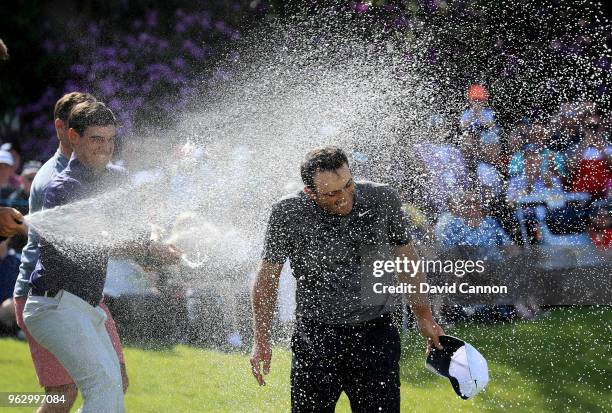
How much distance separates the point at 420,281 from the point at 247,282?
11.9 ft

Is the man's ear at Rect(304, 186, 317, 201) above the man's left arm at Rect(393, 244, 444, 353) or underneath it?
above

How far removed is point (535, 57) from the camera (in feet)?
30.1

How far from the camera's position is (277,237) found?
3586 mm

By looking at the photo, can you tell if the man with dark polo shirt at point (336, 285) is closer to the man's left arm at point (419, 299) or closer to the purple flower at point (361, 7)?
the man's left arm at point (419, 299)

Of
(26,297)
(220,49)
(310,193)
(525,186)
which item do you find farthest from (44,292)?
(220,49)

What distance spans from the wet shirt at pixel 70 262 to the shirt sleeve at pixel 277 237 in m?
0.80

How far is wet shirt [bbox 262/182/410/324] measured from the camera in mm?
3549

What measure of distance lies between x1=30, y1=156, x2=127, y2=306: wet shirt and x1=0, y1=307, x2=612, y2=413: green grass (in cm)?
185

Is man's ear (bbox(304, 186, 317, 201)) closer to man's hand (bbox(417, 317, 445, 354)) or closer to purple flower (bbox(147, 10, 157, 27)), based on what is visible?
man's hand (bbox(417, 317, 445, 354))

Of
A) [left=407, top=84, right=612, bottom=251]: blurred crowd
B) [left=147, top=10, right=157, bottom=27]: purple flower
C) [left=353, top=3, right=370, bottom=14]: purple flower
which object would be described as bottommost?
[left=407, top=84, right=612, bottom=251]: blurred crowd

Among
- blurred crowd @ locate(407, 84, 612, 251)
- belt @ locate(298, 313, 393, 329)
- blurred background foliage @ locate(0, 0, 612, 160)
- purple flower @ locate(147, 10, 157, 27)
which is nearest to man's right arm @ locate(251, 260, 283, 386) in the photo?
belt @ locate(298, 313, 393, 329)

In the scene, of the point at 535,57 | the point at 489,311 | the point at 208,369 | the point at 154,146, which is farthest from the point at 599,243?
the point at 154,146

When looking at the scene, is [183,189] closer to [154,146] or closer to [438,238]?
[438,238]

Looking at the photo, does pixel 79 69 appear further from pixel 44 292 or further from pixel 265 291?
pixel 265 291
